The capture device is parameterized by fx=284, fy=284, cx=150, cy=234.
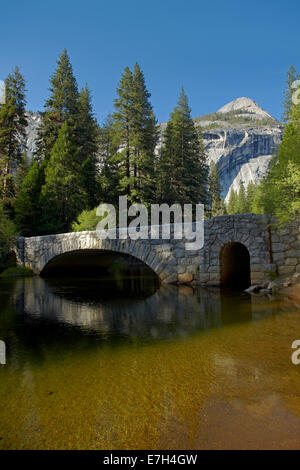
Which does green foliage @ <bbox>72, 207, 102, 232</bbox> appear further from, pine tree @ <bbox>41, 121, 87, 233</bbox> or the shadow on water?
the shadow on water

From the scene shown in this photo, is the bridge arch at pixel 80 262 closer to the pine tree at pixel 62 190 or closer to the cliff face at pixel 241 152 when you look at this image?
the pine tree at pixel 62 190

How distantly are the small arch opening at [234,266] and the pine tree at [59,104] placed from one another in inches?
867

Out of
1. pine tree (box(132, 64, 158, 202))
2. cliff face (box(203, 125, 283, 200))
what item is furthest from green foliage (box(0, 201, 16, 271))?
cliff face (box(203, 125, 283, 200))

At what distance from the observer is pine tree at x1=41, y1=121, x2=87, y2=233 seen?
74.9 feet

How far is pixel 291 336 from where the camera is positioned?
4289mm

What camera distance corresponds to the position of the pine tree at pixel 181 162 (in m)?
26.5

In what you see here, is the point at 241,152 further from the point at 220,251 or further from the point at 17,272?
the point at 220,251

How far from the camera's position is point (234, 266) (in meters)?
12.0

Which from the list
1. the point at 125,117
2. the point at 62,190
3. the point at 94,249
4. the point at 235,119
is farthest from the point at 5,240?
the point at 235,119

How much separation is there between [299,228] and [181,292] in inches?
174

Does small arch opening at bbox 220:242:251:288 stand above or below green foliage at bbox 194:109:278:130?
below

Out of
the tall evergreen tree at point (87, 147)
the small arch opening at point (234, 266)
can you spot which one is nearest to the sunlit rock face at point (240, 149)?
the tall evergreen tree at point (87, 147)

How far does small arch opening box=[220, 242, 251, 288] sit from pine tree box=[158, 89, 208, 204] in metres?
13.6

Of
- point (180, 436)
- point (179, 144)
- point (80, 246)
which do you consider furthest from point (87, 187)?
point (180, 436)
